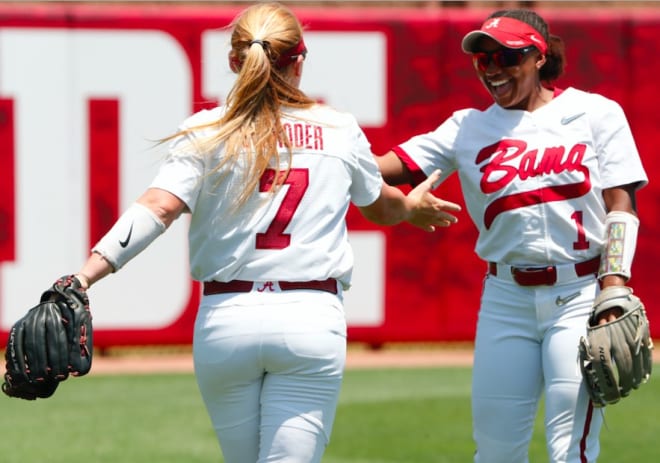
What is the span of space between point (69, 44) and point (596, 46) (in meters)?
4.30

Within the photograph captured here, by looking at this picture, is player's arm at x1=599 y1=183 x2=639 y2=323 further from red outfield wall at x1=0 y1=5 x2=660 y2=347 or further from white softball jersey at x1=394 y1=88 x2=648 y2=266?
red outfield wall at x1=0 y1=5 x2=660 y2=347

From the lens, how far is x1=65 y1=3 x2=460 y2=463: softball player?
3838 millimetres

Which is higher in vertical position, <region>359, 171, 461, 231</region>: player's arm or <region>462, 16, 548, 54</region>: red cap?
<region>462, 16, 548, 54</region>: red cap

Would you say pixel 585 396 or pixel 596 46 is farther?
pixel 596 46

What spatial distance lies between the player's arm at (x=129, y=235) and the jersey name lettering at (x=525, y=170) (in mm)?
Result: 1481

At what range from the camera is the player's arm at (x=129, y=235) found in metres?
3.80

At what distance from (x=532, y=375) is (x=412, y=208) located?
0.77 metres

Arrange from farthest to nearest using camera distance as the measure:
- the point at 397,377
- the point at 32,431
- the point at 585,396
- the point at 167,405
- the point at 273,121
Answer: the point at 397,377, the point at 167,405, the point at 32,431, the point at 585,396, the point at 273,121

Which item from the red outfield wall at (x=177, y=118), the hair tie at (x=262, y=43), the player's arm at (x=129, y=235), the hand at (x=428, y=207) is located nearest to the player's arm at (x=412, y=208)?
the hand at (x=428, y=207)

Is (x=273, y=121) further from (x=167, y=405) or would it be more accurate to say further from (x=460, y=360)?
(x=460, y=360)

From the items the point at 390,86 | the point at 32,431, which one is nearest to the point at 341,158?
the point at 32,431

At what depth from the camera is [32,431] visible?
7820mm

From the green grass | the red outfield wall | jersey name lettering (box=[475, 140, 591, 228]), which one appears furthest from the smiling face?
the red outfield wall

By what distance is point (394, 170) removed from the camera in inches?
204
